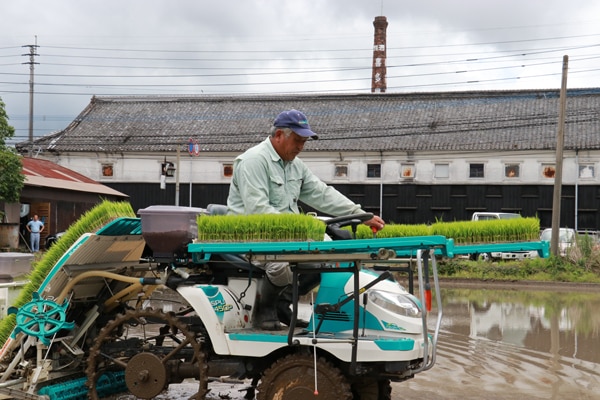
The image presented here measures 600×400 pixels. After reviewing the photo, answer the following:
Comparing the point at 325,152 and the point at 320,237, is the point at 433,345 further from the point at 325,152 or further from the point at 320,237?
the point at 325,152

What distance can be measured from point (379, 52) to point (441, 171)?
14009 millimetres

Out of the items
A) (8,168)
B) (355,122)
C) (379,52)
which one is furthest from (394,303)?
(379,52)

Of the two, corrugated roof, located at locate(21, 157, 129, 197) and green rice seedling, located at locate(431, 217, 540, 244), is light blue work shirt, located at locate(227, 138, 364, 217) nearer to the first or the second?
green rice seedling, located at locate(431, 217, 540, 244)

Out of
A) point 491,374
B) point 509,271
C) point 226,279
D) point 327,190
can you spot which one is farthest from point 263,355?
point 509,271

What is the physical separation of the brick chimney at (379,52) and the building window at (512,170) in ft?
45.1

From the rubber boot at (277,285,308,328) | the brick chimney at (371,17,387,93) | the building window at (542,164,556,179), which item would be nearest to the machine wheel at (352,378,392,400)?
the rubber boot at (277,285,308,328)

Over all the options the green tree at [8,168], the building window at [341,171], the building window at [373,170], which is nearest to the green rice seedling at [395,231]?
the green tree at [8,168]

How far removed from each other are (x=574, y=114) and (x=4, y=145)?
3178 centimetres

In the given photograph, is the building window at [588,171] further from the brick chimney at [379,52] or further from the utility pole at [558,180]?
the brick chimney at [379,52]

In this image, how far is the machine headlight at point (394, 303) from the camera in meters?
5.33

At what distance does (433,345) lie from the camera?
5281mm

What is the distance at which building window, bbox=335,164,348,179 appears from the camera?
4541 cm

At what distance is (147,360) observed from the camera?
5.57 meters

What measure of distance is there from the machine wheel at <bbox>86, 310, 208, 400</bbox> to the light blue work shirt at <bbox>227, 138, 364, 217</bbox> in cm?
100
